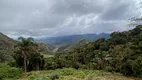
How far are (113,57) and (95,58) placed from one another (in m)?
4.62

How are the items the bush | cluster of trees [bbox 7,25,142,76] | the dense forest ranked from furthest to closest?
1. cluster of trees [bbox 7,25,142,76]
2. the dense forest
3. the bush

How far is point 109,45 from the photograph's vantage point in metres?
54.5

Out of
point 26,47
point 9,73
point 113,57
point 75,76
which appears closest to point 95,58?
point 113,57

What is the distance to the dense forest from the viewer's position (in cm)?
3784

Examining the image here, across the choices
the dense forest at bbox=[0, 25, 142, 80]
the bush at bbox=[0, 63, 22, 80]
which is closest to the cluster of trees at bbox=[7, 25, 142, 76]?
the dense forest at bbox=[0, 25, 142, 80]

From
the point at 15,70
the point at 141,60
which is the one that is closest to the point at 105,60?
the point at 141,60

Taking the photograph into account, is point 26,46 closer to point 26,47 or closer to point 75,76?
point 26,47

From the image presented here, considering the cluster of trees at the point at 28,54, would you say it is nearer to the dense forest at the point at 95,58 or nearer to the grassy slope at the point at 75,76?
the dense forest at the point at 95,58

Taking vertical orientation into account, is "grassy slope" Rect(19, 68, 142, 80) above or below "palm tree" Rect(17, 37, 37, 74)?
below

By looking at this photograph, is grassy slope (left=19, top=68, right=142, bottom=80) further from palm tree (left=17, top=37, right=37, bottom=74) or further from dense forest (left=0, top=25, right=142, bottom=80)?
palm tree (left=17, top=37, right=37, bottom=74)

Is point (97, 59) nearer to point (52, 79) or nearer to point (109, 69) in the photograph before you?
point (109, 69)

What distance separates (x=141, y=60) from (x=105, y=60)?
36.7 feet

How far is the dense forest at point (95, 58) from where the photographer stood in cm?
3784

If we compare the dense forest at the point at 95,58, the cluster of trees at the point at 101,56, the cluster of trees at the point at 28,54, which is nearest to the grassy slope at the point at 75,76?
the dense forest at the point at 95,58
